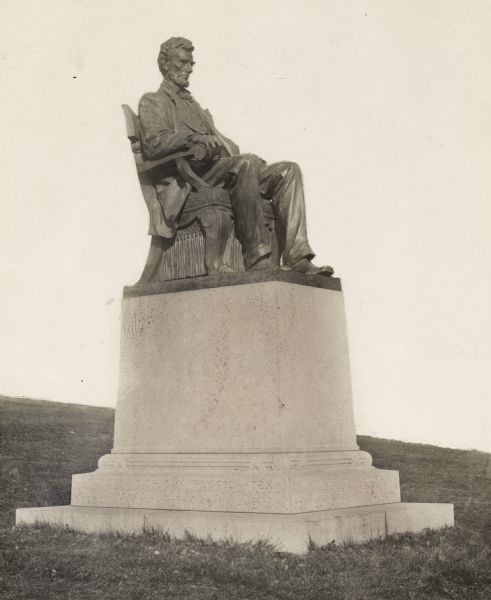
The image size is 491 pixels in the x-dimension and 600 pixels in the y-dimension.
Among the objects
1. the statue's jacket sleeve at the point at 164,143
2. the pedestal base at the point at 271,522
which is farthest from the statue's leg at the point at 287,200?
the pedestal base at the point at 271,522

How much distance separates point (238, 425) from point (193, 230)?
6.71 feet

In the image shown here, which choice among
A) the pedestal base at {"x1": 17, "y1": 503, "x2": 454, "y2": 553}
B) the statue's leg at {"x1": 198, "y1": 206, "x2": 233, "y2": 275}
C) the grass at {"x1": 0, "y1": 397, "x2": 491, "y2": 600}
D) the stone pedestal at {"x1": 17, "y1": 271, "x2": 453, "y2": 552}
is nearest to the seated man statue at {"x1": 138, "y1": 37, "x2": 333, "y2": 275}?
the statue's leg at {"x1": 198, "y1": 206, "x2": 233, "y2": 275}

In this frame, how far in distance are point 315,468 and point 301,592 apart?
1875 mm

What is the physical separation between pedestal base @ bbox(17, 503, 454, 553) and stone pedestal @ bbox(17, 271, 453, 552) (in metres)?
0.01

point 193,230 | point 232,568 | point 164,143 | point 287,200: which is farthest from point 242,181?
point 232,568

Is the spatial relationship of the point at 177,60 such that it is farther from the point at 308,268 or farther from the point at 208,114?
the point at 308,268

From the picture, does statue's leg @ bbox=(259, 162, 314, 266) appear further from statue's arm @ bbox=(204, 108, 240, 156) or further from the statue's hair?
the statue's hair

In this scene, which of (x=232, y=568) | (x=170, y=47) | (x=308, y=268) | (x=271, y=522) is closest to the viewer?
(x=232, y=568)

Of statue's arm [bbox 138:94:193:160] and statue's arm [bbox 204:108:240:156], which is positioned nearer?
statue's arm [bbox 138:94:193:160]

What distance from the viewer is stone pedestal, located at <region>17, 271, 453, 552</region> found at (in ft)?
24.0

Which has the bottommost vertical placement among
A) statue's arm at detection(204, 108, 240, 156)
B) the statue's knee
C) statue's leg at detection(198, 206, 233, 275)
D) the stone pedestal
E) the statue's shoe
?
the stone pedestal

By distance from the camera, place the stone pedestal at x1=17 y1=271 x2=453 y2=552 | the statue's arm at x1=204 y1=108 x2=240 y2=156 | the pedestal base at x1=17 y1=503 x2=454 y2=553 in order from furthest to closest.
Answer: the statue's arm at x1=204 y1=108 x2=240 y2=156, the stone pedestal at x1=17 y1=271 x2=453 y2=552, the pedestal base at x1=17 y1=503 x2=454 y2=553

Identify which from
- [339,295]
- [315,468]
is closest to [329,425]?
[315,468]

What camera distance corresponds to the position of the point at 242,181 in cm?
855
